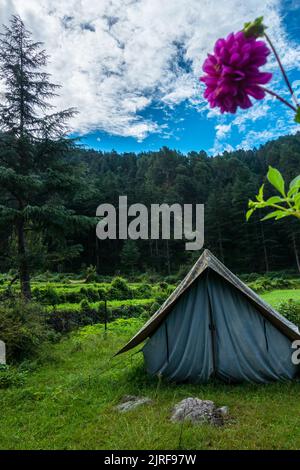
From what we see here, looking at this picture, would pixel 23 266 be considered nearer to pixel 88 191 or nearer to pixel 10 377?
pixel 88 191

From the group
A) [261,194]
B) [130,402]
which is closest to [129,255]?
[130,402]

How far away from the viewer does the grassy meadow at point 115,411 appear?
408 centimetres

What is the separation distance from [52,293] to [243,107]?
674 inches

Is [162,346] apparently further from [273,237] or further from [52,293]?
[273,237]

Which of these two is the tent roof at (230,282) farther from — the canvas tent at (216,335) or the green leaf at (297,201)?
the green leaf at (297,201)

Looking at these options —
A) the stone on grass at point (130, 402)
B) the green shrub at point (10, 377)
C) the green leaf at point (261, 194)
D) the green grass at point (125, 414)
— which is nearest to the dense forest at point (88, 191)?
the green shrub at point (10, 377)

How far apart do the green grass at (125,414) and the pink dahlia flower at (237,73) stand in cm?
406

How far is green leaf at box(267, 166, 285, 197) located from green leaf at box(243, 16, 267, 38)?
0.27 m

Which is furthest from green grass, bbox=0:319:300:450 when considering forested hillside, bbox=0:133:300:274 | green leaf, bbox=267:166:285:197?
forested hillside, bbox=0:133:300:274

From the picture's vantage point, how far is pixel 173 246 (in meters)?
48.9

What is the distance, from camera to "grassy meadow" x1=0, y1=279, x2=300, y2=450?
4.08 meters

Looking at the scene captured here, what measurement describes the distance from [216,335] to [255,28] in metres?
6.45
